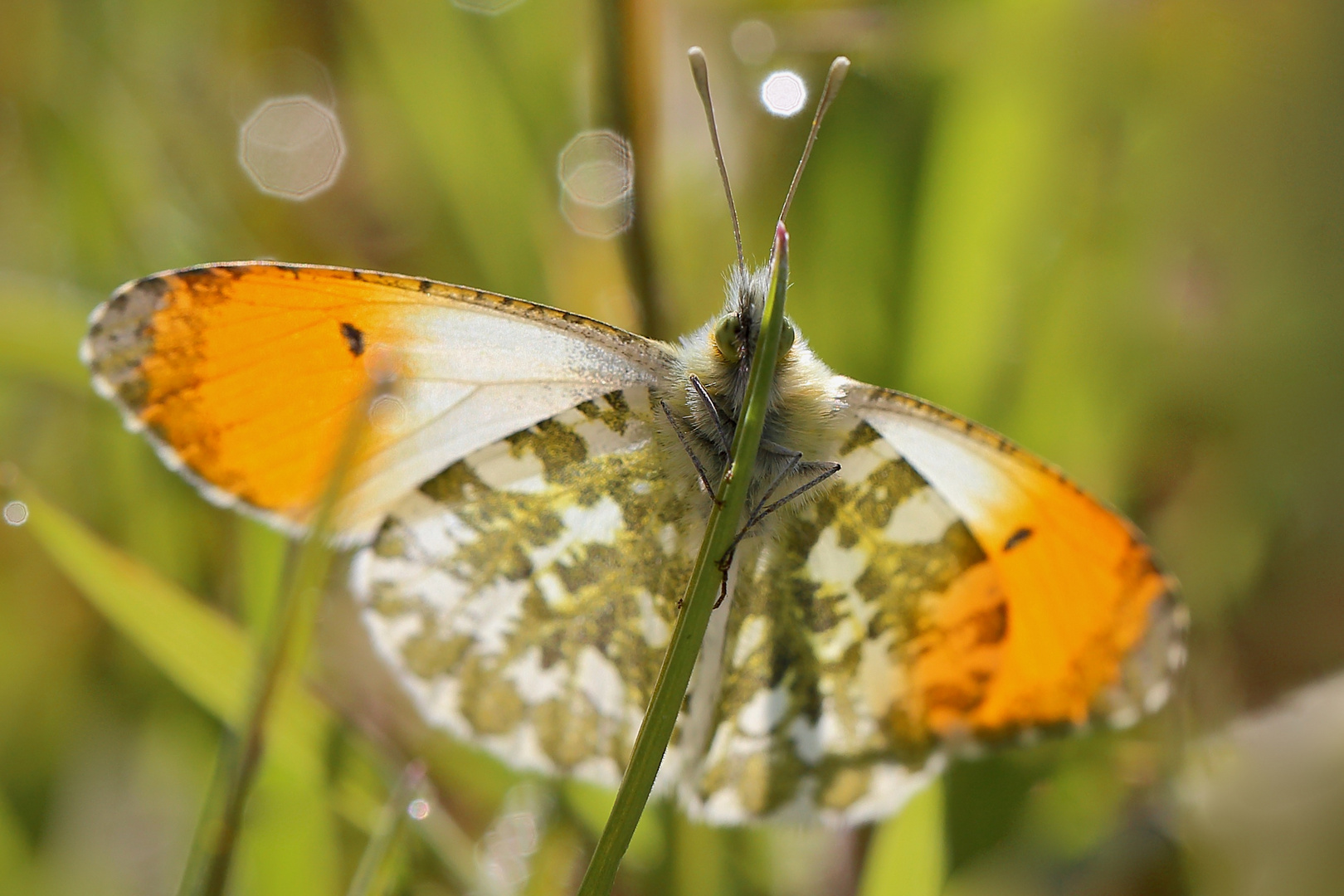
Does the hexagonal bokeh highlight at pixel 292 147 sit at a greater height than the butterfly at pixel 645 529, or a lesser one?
greater

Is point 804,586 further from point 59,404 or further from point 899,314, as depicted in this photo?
point 59,404

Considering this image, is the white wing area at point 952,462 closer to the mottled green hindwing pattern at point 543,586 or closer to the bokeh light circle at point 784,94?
the mottled green hindwing pattern at point 543,586

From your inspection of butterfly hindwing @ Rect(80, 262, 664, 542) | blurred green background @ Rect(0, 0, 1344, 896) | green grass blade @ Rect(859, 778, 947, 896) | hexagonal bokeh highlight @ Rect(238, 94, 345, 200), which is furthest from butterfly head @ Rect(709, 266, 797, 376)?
hexagonal bokeh highlight @ Rect(238, 94, 345, 200)

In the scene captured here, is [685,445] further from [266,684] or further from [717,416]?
[266,684]

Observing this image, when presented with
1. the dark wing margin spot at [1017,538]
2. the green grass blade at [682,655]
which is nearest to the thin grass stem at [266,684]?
the green grass blade at [682,655]

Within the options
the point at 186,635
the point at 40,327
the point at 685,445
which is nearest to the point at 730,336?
the point at 685,445

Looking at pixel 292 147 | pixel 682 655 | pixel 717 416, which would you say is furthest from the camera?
pixel 292 147
